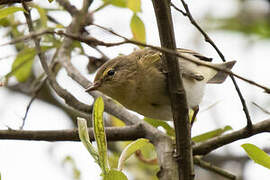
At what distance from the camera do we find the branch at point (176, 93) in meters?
2.15

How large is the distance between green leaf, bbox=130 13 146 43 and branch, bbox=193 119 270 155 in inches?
38.8

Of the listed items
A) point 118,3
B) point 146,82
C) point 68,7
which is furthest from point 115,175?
point 68,7

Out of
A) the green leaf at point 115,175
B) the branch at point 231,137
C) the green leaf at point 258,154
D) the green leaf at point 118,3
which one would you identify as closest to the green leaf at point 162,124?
the branch at point 231,137

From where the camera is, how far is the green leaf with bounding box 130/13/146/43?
356 cm

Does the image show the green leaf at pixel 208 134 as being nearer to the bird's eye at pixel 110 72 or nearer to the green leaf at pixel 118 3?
the bird's eye at pixel 110 72

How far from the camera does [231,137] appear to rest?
9.56 ft

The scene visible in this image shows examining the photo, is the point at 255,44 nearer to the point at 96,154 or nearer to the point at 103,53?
the point at 103,53

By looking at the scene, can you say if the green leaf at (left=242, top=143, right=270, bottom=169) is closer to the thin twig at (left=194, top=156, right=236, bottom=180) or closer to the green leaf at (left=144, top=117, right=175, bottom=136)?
the thin twig at (left=194, top=156, right=236, bottom=180)

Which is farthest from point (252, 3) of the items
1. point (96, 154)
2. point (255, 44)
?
point (96, 154)

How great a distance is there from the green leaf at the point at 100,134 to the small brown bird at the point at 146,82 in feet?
3.21

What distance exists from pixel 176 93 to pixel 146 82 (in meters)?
0.93

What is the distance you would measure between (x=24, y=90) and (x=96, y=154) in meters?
4.16

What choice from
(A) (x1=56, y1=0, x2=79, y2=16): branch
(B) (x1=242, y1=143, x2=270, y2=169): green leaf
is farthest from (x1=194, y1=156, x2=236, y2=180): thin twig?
(A) (x1=56, y1=0, x2=79, y2=16): branch

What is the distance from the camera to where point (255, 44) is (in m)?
7.26
